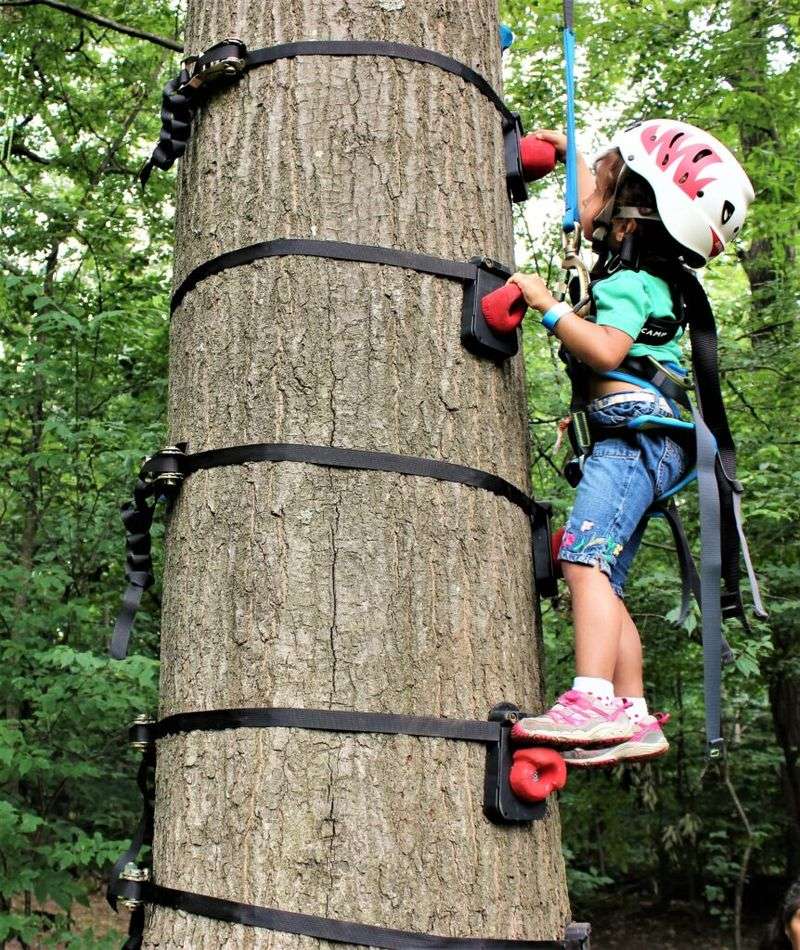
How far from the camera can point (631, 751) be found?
6.55 ft

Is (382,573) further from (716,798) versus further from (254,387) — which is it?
(716,798)

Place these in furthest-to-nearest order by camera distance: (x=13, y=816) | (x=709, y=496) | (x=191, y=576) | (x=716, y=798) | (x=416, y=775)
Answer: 1. (x=716, y=798)
2. (x=13, y=816)
3. (x=709, y=496)
4. (x=191, y=576)
5. (x=416, y=775)

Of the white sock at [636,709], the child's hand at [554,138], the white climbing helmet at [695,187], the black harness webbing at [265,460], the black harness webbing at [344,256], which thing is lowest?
the white sock at [636,709]

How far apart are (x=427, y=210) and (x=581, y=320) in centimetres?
42

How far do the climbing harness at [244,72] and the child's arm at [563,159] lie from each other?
217 mm

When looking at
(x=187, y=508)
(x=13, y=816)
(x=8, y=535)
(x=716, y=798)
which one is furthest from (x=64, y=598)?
(x=716, y=798)

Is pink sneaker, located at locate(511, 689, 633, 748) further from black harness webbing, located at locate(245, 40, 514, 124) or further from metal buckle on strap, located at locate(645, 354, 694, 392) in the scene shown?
black harness webbing, located at locate(245, 40, 514, 124)

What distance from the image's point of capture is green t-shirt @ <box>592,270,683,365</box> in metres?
2.16

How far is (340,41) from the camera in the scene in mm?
1943

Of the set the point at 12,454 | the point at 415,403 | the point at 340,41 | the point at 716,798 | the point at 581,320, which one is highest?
the point at 12,454

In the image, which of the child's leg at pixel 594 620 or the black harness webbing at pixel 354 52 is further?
the child's leg at pixel 594 620

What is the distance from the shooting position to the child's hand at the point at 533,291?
1943mm

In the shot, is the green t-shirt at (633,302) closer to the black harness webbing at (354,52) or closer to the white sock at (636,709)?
the black harness webbing at (354,52)

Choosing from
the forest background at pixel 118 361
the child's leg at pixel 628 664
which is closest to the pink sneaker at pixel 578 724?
the child's leg at pixel 628 664
